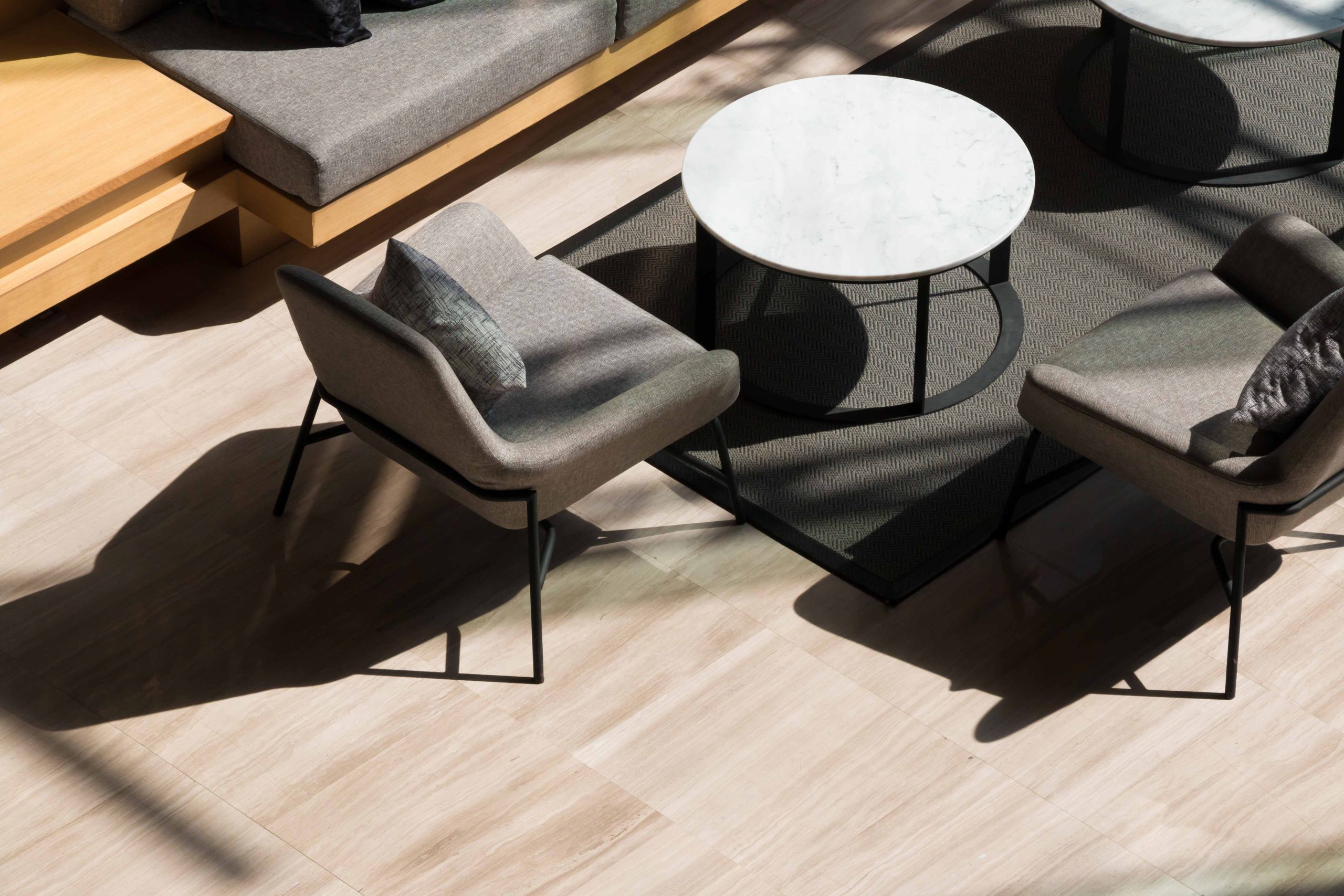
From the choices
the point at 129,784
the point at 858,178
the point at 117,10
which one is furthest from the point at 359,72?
the point at 129,784

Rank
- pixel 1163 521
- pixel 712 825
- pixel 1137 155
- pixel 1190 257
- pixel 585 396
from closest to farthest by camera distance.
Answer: pixel 712 825
pixel 585 396
pixel 1163 521
pixel 1190 257
pixel 1137 155

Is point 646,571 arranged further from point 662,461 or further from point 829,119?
point 829,119

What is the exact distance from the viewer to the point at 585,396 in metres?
3.85

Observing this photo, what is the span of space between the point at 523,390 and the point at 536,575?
0.45m

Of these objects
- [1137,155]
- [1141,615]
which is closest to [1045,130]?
[1137,155]

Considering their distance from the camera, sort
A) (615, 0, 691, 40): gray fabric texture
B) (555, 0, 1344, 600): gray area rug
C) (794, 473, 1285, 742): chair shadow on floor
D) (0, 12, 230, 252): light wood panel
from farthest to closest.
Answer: (615, 0, 691, 40): gray fabric texture
(0, 12, 230, 252): light wood panel
(555, 0, 1344, 600): gray area rug
(794, 473, 1285, 742): chair shadow on floor

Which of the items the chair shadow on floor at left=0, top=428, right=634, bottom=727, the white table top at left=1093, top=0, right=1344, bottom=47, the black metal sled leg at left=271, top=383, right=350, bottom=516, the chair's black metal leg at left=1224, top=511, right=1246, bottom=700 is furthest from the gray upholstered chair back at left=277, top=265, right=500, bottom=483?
the white table top at left=1093, top=0, right=1344, bottom=47

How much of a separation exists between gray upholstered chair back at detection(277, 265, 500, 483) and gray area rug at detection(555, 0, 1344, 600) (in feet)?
3.02

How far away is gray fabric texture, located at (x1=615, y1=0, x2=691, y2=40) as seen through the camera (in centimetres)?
507

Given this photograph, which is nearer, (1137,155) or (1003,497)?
(1003,497)

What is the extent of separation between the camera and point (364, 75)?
4.61m

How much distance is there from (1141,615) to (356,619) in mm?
1769

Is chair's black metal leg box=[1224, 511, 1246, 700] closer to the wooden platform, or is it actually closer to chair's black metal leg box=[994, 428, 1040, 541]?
chair's black metal leg box=[994, 428, 1040, 541]

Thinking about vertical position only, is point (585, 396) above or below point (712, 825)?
above
